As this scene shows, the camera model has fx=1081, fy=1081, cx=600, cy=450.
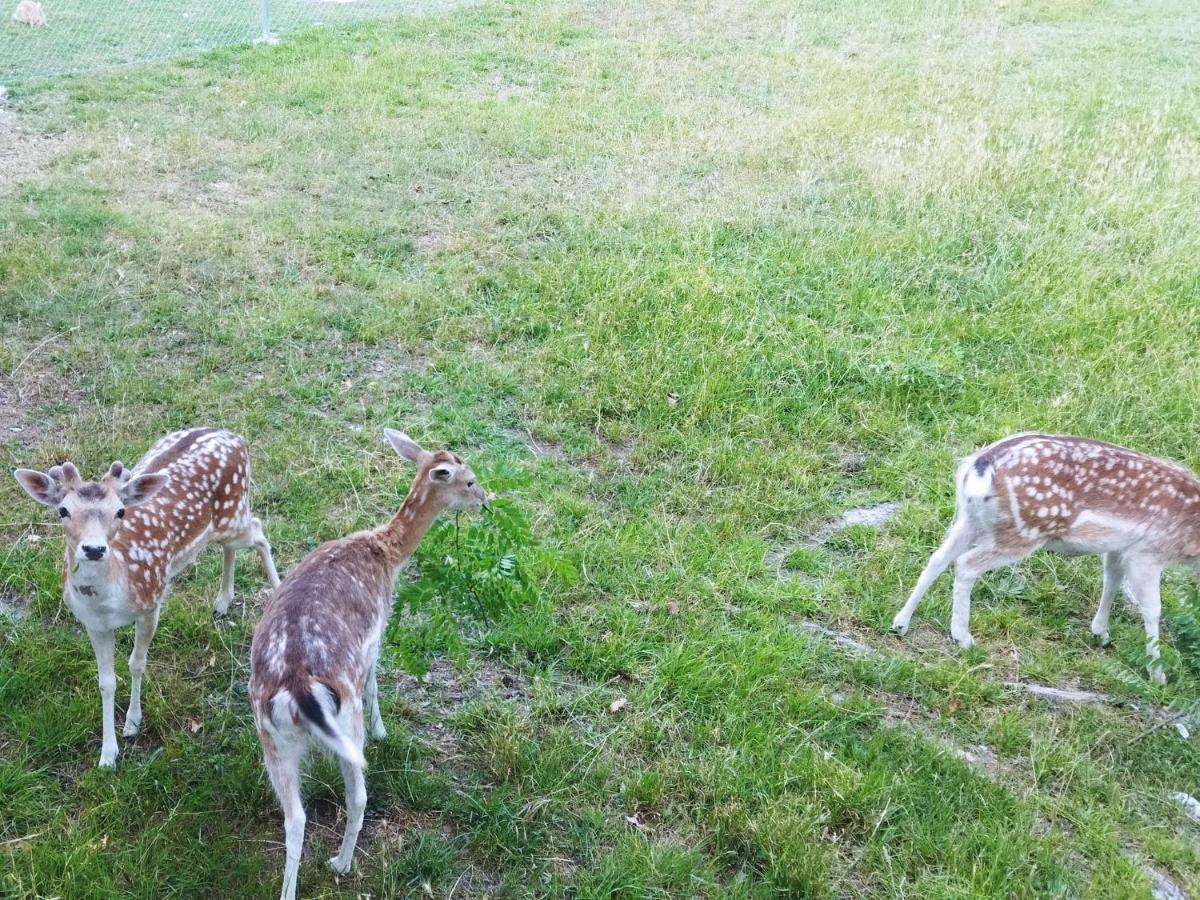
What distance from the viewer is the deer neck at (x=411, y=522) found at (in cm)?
431

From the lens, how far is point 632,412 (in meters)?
6.65

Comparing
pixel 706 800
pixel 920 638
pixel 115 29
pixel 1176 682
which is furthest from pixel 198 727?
pixel 115 29

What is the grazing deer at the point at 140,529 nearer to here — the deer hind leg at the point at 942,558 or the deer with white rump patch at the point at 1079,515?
the deer hind leg at the point at 942,558

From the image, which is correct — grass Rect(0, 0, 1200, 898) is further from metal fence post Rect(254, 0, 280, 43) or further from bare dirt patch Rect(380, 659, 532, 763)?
metal fence post Rect(254, 0, 280, 43)

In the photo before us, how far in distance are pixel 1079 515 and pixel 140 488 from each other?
4.04 m

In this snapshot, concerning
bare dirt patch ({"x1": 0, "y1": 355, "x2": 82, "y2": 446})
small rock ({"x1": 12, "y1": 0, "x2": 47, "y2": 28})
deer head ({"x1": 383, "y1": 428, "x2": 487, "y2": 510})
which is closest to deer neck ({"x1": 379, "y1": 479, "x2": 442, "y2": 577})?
deer head ({"x1": 383, "y1": 428, "x2": 487, "y2": 510})

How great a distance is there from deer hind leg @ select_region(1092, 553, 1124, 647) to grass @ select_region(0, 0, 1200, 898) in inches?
6.1

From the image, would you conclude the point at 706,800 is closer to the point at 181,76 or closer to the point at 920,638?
the point at 920,638

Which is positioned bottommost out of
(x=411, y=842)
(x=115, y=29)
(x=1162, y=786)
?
(x=1162, y=786)

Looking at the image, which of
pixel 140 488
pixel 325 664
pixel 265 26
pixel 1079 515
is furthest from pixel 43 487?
pixel 265 26

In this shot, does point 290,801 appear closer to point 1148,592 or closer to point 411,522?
point 411,522

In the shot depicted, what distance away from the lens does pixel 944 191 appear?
30.8ft

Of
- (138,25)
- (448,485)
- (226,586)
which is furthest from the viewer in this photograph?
(138,25)

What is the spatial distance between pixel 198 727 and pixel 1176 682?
13.3 feet
